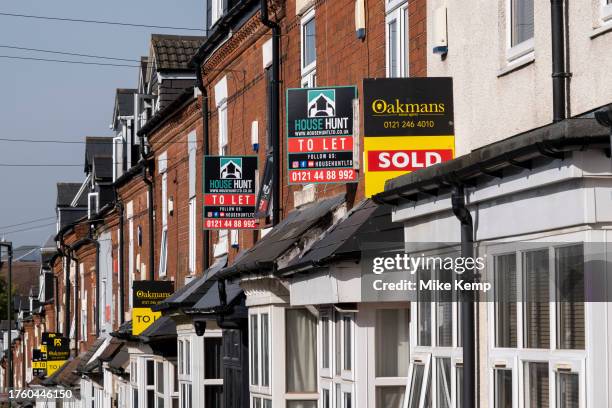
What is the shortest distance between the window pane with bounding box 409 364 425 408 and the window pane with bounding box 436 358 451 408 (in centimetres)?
41

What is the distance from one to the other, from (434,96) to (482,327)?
11.3ft

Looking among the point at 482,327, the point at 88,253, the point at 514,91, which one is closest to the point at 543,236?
the point at 482,327

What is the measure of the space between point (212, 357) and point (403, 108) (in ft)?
42.9

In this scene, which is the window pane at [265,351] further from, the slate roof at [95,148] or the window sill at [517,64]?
the slate roof at [95,148]

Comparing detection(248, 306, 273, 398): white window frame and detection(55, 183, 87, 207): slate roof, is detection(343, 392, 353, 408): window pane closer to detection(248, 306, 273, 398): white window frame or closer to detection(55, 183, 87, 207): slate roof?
detection(248, 306, 273, 398): white window frame

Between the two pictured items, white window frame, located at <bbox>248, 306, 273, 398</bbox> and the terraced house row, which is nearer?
the terraced house row

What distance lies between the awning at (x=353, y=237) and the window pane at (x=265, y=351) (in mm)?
3046

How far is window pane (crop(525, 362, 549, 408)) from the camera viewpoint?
9.23 metres

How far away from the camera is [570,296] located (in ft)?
28.9

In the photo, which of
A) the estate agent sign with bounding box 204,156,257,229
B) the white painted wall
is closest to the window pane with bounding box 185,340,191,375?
the estate agent sign with bounding box 204,156,257,229

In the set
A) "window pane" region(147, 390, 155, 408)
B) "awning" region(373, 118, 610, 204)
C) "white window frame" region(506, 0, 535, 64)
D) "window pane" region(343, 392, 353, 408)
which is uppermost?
"white window frame" region(506, 0, 535, 64)

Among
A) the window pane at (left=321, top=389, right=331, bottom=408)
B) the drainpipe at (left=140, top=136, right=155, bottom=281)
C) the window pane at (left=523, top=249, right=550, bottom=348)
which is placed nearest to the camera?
the window pane at (left=523, top=249, right=550, bottom=348)

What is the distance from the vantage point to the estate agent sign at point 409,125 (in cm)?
1320

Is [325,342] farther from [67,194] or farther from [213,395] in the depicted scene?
[67,194]
